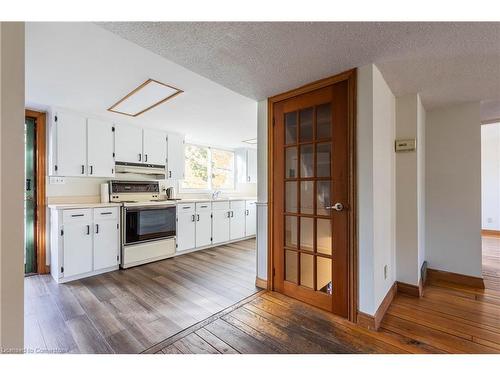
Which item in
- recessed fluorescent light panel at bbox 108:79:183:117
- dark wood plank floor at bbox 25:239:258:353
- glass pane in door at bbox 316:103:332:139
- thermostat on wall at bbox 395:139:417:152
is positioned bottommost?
dark wood plank floor at bbox 25:239:258:353

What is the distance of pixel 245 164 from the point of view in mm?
5543

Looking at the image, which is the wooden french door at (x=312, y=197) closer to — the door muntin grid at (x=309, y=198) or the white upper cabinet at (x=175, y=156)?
the door muntin grid at (x=309, y=198)

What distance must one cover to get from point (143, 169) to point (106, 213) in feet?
3.03

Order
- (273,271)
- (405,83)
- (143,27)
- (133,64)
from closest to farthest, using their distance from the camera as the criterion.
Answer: (143,27), (133,64), (405,83), (273,271)

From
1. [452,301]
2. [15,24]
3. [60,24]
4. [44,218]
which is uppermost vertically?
[60,24]

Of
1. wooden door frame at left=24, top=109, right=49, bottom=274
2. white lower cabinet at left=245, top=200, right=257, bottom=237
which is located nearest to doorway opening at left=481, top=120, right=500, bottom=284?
white lower cabinet at left=245, top=200, right=257, bottom=237

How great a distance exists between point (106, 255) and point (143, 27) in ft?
9.11

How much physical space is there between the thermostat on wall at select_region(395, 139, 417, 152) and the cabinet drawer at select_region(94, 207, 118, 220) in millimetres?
3503

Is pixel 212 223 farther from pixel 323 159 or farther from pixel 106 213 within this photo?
pixel 323 159

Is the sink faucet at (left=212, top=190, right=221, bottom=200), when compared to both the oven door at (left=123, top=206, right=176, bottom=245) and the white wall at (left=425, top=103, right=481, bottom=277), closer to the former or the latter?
the oven door at (left=123, top=206, right=176, bottom=245)

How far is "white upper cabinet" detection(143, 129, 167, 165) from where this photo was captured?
370 cm

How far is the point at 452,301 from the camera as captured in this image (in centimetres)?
219
